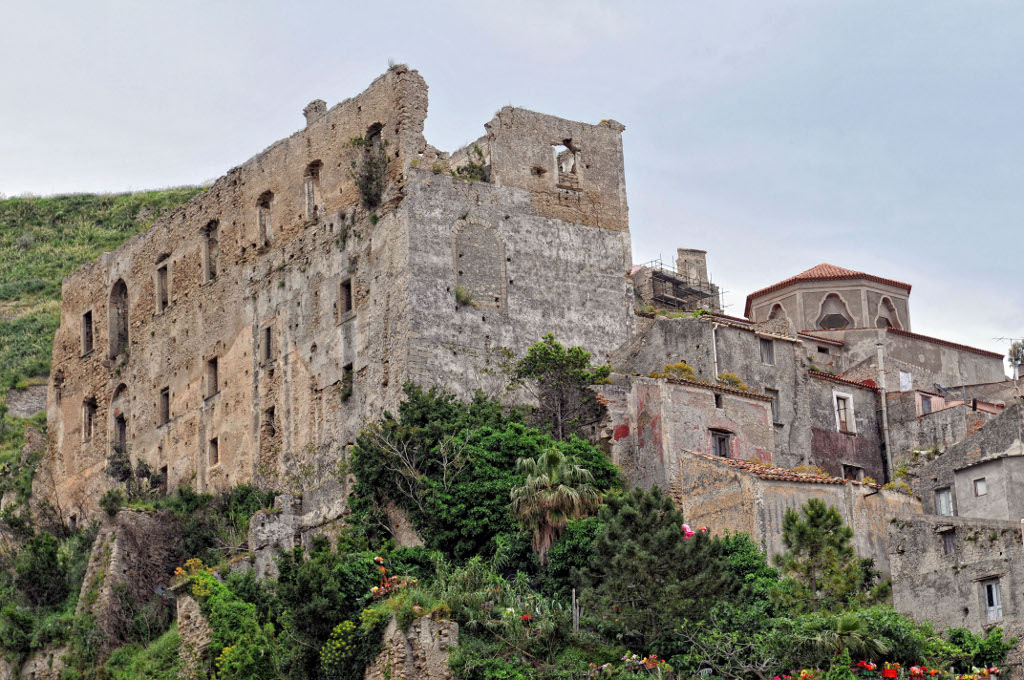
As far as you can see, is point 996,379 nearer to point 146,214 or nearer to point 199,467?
point 199,467

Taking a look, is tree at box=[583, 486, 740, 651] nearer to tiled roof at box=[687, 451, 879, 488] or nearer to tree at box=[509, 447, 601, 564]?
tiled roof at box=[687, 451, 879, 488]

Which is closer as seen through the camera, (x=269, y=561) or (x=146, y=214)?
(x=269, y=561)

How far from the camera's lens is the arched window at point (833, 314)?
5506 centimetres

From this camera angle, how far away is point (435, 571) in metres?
37.3

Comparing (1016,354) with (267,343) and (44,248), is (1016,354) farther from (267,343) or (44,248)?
(44,248)

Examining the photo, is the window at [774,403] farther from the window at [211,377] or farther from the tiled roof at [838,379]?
the window at [211,377]

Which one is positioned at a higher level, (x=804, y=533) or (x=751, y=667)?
(x=804, y=533)

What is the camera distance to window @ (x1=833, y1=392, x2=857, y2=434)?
1791 inches

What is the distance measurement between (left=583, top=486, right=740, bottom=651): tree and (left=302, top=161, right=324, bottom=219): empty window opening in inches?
638

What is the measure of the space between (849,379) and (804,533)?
16.1 metres

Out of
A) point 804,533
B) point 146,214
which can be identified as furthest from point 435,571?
point 146,214

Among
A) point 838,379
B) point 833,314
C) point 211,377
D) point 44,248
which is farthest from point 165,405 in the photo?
point 44,248

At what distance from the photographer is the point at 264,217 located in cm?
4800

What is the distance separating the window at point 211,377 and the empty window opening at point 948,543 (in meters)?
21.2
